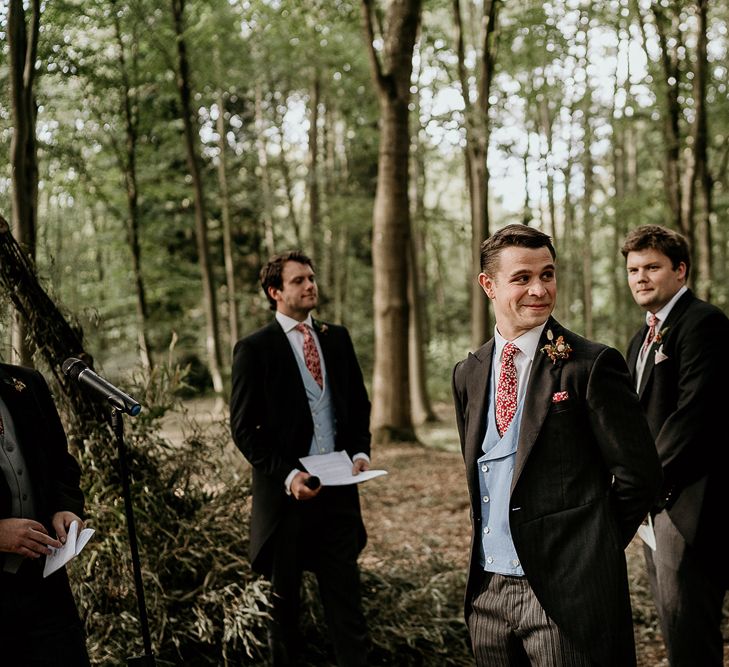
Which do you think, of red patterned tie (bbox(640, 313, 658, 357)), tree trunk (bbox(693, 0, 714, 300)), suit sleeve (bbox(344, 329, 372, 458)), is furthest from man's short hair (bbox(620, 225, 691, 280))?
tree trunk (bbox(693, 0, 714, 300))

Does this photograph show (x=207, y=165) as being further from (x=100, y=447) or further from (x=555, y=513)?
(x=555, y=513)

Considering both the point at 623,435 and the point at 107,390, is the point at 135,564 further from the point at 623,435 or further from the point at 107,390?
the point at 623,435

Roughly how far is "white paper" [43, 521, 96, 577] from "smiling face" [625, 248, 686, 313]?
8.38ft

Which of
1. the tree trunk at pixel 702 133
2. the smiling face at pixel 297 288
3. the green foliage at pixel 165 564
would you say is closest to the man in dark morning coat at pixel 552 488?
the smiling face at pixel 297 288

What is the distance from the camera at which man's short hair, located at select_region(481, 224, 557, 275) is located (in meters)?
2.57

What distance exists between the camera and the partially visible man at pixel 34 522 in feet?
8.59

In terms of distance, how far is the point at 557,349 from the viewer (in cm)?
252

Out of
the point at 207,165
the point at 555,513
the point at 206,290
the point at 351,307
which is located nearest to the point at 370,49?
the point at 206,290

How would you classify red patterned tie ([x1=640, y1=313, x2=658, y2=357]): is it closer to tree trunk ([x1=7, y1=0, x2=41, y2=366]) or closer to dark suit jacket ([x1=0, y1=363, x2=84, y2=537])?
dark suit jacket ([x1=0, y1=363, x2=84, y2=537])

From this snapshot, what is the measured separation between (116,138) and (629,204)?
11.5 m

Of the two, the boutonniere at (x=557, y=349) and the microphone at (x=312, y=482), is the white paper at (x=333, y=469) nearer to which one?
the microphone at (x=312, y=482)

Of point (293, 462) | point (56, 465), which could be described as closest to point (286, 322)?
point (293, 462)

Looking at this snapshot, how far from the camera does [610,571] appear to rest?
243 cm

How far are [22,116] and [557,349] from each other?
477 centimetres
